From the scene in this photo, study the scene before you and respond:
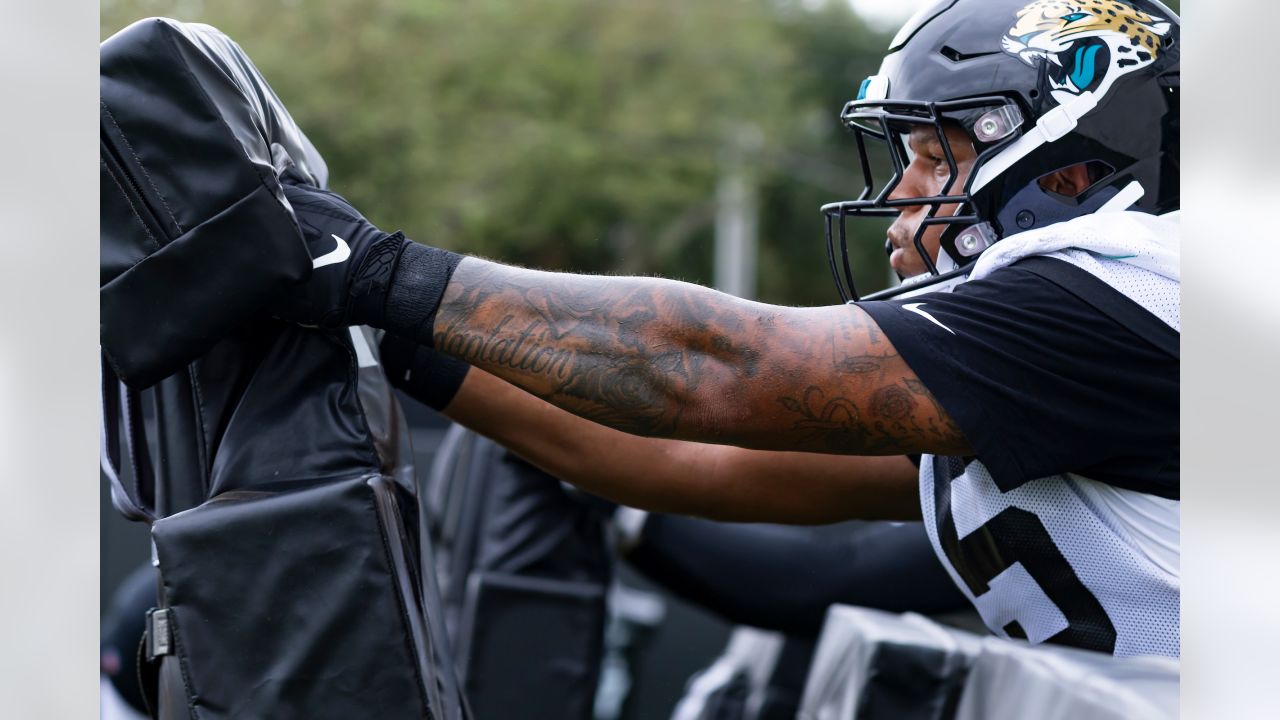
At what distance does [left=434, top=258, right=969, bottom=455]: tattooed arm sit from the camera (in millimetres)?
1744

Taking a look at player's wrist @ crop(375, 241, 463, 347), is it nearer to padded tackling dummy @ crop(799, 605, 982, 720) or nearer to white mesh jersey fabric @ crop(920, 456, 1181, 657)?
white mesh jersey fabric @ crop(920, 456, 1181, 657)

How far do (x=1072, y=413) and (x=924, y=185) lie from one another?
0.65 meters

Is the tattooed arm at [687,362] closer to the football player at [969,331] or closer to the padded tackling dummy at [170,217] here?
the football player at [969,331]

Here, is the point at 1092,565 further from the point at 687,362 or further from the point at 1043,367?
the point at 687,362

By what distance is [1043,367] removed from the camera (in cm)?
179

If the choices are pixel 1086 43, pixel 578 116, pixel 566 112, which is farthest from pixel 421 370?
pixel 566 112

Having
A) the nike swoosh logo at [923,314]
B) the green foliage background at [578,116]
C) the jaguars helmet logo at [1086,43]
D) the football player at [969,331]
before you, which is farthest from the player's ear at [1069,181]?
the green foliage background at [578,116]

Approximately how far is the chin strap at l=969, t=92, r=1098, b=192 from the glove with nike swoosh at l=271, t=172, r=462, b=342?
3.14ft
